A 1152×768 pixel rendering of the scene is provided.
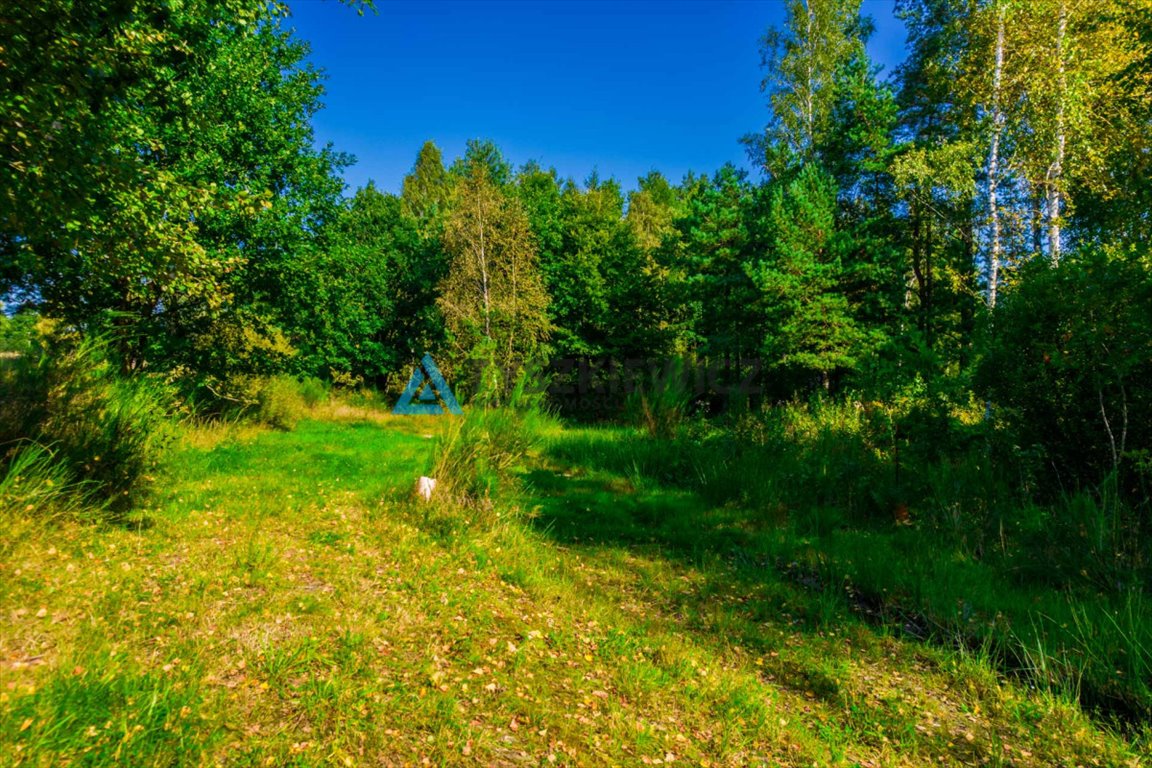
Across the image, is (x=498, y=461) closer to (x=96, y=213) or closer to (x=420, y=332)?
(x=96, y=213)

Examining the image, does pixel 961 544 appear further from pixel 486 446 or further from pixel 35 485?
pixel 35 485

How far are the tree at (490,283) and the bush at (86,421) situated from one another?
1591 centimetres

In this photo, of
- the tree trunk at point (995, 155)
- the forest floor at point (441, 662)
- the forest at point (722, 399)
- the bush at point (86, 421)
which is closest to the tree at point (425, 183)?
the forest at point (722, 399)

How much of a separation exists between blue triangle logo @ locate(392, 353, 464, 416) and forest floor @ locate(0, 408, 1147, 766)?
53.5 ft

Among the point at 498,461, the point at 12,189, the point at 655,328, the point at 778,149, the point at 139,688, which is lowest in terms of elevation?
the point at 139,688

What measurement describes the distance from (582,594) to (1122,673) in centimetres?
416

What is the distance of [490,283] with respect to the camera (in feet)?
73.8

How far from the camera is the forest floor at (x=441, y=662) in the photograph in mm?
2765

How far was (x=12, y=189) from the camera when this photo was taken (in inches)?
161

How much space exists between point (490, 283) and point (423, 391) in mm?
6206

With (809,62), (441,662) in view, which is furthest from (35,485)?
(809,62)

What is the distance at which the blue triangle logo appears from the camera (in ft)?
74.1

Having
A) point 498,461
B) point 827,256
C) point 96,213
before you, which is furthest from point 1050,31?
point 96,213

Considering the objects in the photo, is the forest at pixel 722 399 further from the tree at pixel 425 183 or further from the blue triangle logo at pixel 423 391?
the tree at pixel 425 183
